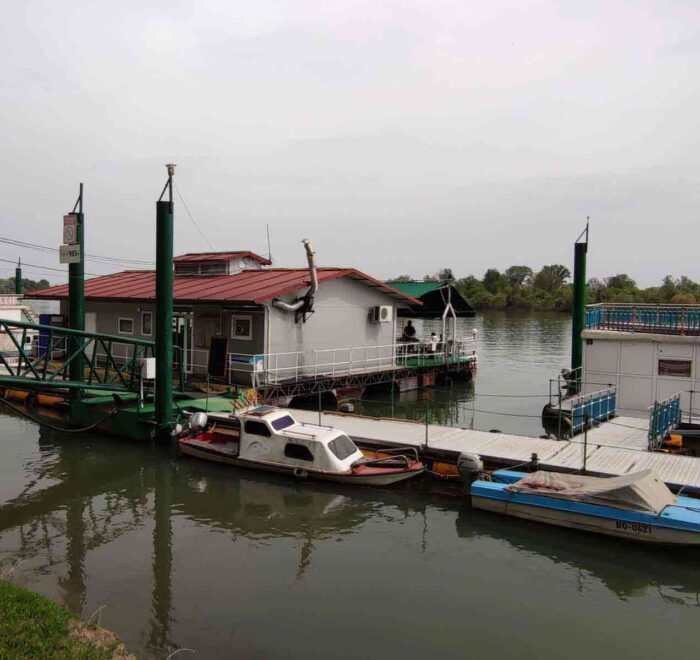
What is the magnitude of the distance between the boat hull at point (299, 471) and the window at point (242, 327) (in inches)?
312

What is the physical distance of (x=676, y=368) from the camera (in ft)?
70.3

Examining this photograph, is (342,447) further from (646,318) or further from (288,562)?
(646,318)

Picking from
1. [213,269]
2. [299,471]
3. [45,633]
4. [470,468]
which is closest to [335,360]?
[213,269]

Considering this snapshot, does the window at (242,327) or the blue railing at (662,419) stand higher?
the window at (242,327)

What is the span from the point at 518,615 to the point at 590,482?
4.49 m

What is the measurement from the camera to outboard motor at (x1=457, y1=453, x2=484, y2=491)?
1546 cm

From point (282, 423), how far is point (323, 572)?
6.35m

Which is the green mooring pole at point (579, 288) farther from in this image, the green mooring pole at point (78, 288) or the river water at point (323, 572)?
the green mooring pole at point (78, 288)

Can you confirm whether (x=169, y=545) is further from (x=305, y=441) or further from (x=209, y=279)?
(x=209, y=279)

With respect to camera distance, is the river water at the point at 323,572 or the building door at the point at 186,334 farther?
the building door at the point at 186,334

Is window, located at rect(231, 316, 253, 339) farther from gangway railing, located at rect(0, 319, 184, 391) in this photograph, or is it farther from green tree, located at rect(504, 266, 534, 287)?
green tree, located at rect(504, 266, 534, 287)

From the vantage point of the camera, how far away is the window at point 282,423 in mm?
17745

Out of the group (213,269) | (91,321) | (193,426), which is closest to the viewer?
(193,426)

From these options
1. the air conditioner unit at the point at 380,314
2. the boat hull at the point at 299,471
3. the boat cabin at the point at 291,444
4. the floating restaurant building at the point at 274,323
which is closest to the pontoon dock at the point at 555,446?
the boat hull at the point at 299,471
